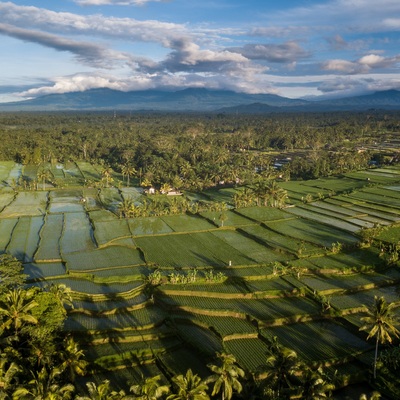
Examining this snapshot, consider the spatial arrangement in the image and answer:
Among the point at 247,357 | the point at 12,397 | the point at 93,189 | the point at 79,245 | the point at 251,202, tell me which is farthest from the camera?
the point at 93,189

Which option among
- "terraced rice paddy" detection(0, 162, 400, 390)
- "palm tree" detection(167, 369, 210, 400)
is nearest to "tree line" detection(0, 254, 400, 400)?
"palm tree" detection(167, 369, 210, 400)

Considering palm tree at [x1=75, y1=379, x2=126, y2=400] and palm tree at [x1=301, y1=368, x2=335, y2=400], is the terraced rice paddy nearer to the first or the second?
palm tree at [x1=301, y1=368, x2=335, y2=400]

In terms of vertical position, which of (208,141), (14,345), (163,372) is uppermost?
(208,141)

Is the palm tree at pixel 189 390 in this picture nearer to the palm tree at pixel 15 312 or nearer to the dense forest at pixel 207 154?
the palm tree at pixel 15 312

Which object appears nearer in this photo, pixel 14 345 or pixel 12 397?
pixel 12 397

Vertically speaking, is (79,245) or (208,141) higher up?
(208,141)

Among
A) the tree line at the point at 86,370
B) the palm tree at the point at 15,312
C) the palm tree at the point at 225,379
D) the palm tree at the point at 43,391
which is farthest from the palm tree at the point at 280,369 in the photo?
the palm tree at the point at 15,312

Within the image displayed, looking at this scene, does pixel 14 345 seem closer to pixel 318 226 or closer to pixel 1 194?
pixel 318 226

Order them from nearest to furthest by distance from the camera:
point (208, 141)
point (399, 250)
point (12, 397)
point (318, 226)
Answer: point (12, 397) → point (399, 250) → point (318, 226) → point (208, 141)

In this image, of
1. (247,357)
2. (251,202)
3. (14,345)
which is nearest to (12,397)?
(14,345)
